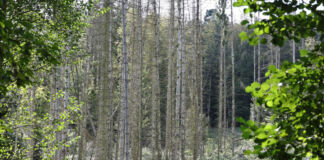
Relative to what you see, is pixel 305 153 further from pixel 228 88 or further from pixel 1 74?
pixel 228 88

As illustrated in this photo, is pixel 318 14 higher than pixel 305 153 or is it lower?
higher

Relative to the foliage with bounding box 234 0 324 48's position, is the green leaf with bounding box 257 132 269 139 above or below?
below

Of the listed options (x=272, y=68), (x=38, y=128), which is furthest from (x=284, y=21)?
(x=38, y=128)

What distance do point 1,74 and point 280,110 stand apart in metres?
1.84

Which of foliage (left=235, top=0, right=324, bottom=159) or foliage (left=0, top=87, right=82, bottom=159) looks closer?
foliage (left=235, top=0, right=324, bottom=159)

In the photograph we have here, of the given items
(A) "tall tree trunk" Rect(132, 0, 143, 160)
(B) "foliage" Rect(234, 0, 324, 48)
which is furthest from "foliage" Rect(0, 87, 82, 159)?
(A) "tall tree trunk" Rect(132, 0, 143, 160)

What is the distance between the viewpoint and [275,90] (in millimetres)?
2055

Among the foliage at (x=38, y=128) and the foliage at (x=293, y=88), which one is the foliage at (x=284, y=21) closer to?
the foliage at (x=293, y=88)

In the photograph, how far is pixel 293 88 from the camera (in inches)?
80.8

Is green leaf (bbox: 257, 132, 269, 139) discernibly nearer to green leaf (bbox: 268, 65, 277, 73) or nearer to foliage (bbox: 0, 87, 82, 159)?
green leaf (bbox: 268, 65, 277, 73)

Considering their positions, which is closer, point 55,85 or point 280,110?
point 280,110

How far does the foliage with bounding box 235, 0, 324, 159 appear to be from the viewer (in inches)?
76.6

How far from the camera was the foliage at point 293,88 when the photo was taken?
1946 millimetres

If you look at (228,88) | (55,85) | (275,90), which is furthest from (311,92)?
(228,88)
